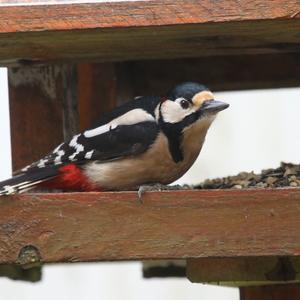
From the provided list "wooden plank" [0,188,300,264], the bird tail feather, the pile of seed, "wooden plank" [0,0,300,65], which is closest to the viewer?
"wooden plank" [0,188,300,264]

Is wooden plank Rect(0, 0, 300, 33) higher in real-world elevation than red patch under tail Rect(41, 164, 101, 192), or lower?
higher

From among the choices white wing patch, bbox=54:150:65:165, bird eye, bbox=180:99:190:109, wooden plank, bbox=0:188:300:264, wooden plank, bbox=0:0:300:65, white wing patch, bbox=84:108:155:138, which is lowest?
wooden plank, bbox=0:188:300:264

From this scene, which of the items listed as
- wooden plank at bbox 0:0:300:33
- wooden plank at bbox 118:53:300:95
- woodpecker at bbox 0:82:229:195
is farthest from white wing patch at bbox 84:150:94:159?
wooden plank at bbox 118:53:300:95

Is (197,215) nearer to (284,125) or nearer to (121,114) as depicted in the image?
(121,114)

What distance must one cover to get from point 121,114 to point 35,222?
66 centimetres

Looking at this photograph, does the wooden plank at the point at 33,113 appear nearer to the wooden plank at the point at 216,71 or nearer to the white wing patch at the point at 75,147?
the white wing patch at the point at 75,147

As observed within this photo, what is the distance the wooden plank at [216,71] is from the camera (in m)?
4.14

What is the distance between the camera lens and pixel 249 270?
9.82 ft

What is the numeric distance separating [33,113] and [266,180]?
2.14ft

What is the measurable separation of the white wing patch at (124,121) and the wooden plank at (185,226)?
55 centimetres

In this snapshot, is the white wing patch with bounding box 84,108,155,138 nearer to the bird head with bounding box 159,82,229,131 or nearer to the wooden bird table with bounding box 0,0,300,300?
the bird head with bounding box 159,82,229,131

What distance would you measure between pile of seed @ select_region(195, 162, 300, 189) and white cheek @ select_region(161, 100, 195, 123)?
22 cm

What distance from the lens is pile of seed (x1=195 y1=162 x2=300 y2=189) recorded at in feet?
10.6

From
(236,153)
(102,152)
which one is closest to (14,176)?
(102,152)
